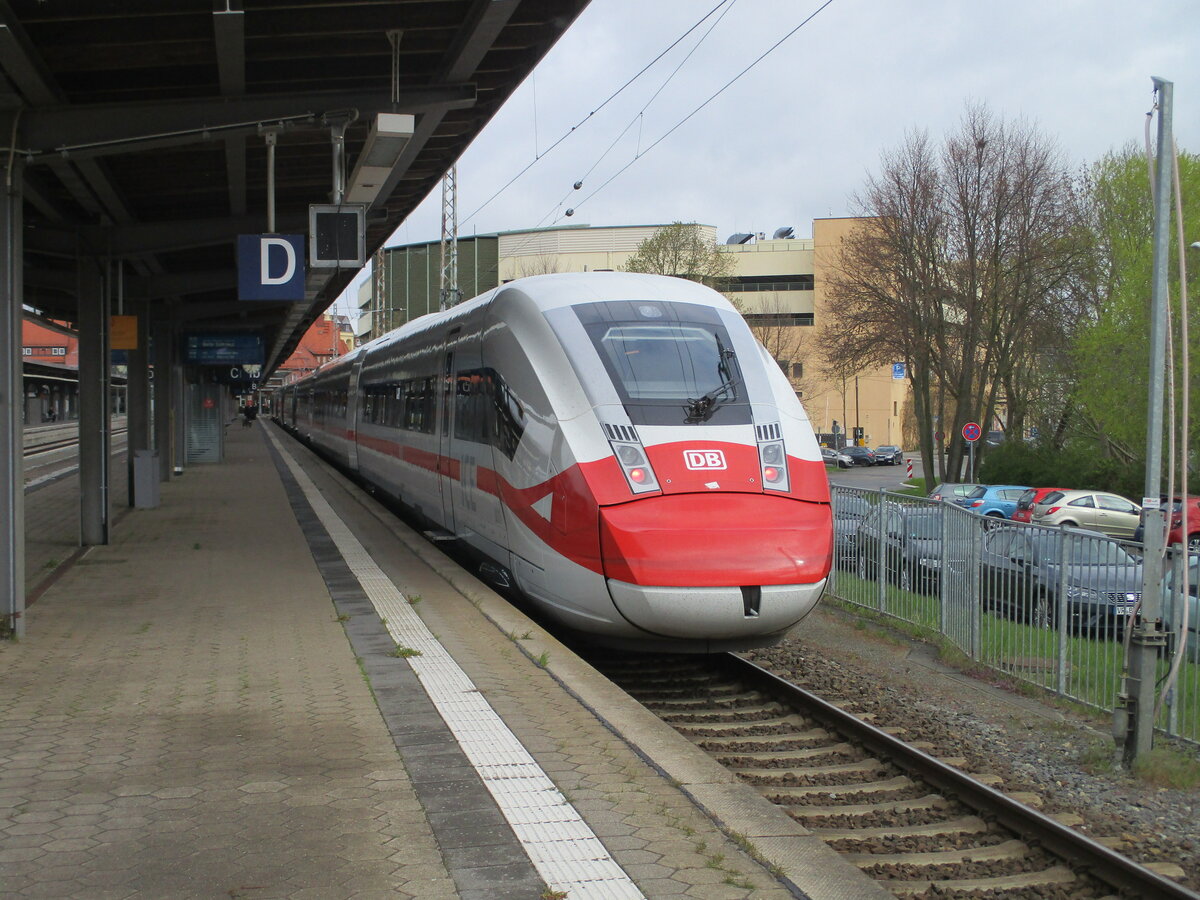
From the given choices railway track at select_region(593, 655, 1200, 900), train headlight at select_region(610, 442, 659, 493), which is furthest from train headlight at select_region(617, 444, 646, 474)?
railway track at select_region(593, 655, 1200, 900)

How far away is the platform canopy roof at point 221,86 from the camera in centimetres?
919

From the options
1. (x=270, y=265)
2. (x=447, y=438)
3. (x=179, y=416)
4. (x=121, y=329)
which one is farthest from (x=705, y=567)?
(x=179, y=416)

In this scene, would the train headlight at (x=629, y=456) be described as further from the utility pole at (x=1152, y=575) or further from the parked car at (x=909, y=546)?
the parked car at (x=909, y=546)

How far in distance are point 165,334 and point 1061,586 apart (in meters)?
20.9

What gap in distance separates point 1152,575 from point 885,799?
227 cm

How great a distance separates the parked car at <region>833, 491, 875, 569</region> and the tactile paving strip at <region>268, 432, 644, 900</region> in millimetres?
5987

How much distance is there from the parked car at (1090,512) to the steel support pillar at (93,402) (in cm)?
2182

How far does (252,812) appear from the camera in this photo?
494 cm

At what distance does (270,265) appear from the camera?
37.8 ft

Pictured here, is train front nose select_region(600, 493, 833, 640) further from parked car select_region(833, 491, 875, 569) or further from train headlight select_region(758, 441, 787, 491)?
parked car select_region(833, 491, 875, 569)

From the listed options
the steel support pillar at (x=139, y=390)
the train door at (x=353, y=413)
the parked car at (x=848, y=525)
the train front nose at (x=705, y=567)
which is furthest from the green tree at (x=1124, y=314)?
the train front nose at (x=705, y=567)

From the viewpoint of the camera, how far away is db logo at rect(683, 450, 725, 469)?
8.35 meters

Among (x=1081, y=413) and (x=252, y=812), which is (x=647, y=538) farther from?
(x=1081, y=413)

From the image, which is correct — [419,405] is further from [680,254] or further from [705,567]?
[680,254]
